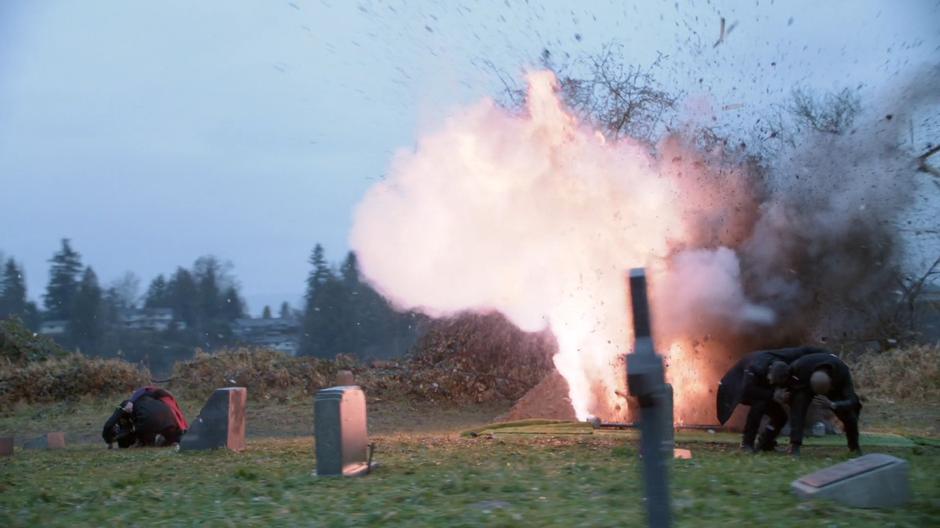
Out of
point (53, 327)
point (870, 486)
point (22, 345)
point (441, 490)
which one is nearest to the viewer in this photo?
point (870, 486)

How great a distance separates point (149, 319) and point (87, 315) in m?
1.70

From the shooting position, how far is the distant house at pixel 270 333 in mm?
27969

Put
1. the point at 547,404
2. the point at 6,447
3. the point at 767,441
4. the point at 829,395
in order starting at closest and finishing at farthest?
the point at 829,395, the point at 767,441, the point at 6,447, the point at 547,404

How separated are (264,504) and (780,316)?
423 inches

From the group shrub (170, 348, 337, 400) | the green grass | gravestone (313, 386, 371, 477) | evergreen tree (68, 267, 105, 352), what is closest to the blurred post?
the green grass

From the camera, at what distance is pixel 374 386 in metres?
24.6

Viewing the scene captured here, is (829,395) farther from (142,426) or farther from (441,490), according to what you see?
(142,426)

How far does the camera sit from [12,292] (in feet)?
89.8

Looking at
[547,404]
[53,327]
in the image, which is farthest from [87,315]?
[547,404]

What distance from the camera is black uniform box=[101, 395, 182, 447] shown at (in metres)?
14.9

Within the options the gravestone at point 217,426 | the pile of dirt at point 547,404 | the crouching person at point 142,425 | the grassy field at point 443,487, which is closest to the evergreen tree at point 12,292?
the crouching person at point 142,425

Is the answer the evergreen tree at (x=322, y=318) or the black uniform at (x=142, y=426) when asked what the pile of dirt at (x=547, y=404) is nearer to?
the black uniform at (x=142, y=426)

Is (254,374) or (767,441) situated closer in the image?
(767,441)

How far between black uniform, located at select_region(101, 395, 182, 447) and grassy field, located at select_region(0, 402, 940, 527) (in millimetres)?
967
